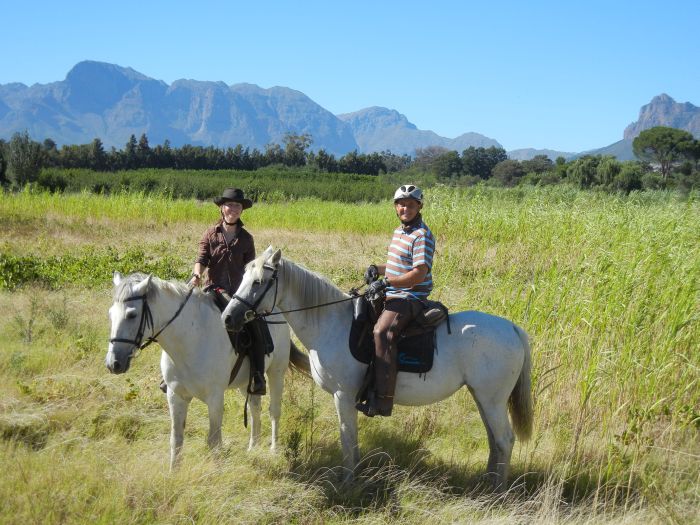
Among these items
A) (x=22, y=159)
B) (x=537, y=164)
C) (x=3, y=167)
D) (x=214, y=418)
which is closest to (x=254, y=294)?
(x=214, y=418)

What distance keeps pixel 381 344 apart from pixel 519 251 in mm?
7455

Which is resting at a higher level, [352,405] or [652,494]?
[352,405]

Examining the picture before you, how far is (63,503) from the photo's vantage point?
3.48m

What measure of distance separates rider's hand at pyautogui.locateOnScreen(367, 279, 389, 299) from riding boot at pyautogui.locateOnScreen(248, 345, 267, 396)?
1.19 m

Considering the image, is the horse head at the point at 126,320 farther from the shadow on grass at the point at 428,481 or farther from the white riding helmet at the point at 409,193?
the white riding helmet at the point at 409,193

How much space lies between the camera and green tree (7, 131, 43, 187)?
29.8 m

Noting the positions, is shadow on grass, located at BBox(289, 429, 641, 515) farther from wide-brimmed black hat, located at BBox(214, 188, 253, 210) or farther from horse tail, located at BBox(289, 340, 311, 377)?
wide-brimmed black hat, located at BBox(214, 188, 253, 210)

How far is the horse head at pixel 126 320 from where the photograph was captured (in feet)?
12.0

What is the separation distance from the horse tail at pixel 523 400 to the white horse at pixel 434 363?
31mm

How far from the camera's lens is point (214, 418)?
165 inches

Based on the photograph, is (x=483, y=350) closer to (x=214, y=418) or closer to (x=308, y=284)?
(x=308, y=284)

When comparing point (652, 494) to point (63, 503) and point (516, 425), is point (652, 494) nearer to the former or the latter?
point (516, 425)

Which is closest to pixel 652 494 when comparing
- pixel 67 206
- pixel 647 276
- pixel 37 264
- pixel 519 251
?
pixel 647 276

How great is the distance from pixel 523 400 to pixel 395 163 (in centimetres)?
9926
